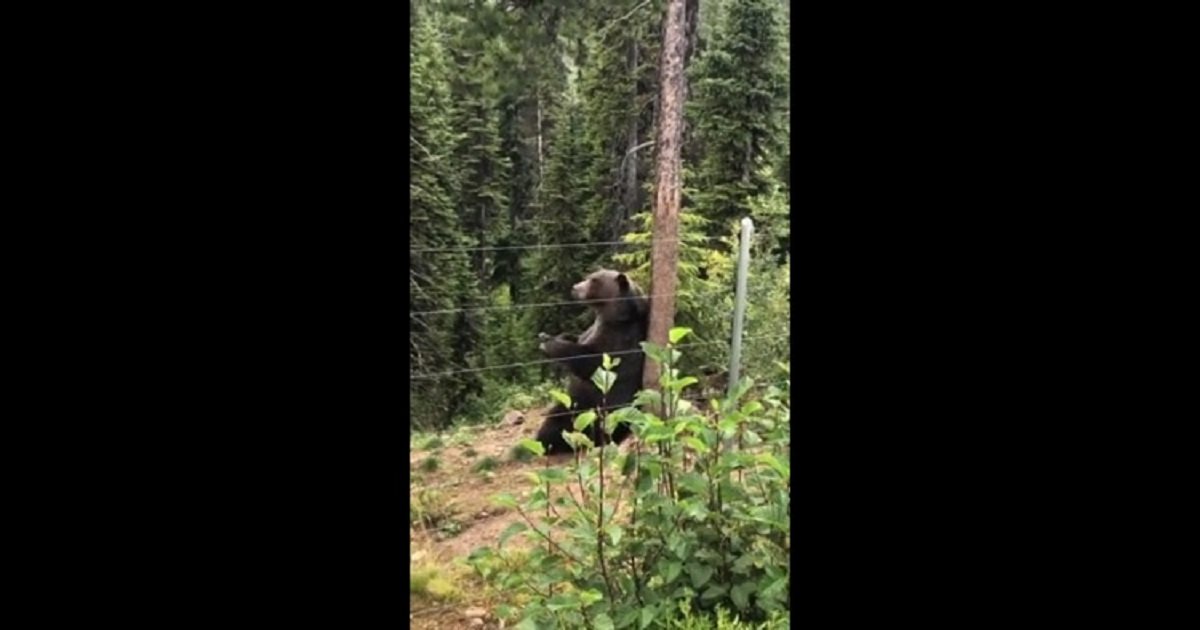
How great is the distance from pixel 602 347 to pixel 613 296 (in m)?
0.21

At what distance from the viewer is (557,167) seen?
5203mm

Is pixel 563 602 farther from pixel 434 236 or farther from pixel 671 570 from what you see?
pixel 434 236

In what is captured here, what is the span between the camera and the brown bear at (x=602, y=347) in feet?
13.1

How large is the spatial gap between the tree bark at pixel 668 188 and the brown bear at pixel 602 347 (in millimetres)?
64

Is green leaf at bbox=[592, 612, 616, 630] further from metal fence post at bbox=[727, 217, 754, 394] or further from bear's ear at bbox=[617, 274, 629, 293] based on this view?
bear's ear at bbox=[617, 274, 629, 293]

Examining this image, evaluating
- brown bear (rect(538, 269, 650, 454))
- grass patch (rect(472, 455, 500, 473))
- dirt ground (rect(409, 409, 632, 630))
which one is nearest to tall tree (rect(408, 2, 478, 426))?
dirt ground (rect(409, 409, 632, 630))

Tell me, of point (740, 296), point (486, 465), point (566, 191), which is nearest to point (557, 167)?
point (566, 191)

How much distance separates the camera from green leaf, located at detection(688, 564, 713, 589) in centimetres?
167

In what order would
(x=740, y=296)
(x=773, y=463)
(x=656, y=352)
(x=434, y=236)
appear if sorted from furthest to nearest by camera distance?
(x=434, y=236)
(x=740, y=296)
(x=656, y=352)
(x=773, y=463)

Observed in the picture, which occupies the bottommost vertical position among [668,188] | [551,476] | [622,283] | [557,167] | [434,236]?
[551,476]
